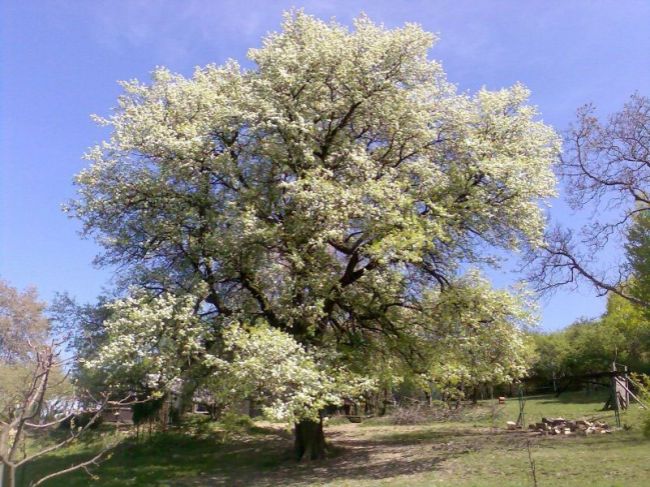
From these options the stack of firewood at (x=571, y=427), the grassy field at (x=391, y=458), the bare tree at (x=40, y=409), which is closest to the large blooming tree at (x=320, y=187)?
the grassy field at (x=391, y=458)

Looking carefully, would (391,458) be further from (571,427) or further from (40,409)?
(40,409)

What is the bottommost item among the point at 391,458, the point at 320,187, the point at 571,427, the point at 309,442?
the point at 391,458

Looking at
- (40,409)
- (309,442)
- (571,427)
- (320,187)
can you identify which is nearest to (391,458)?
(309,442)

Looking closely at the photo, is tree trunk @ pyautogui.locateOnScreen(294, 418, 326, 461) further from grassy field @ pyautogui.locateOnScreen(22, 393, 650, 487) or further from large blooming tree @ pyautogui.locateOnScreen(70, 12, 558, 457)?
large blooming tree @ pyautogui.locateOnScreen(70, 12, 558, 457)

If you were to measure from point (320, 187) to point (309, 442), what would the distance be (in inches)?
339

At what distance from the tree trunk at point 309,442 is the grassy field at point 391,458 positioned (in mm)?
459

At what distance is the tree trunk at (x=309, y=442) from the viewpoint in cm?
2005

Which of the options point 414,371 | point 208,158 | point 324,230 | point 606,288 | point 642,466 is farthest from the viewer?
point 606,288

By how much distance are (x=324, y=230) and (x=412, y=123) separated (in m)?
4.35

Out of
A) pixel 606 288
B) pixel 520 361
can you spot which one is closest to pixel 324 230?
pixel 520 361

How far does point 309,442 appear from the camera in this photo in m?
20.2

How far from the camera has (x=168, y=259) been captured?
19188mm

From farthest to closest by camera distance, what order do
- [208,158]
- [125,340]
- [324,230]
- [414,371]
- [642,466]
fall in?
[414,371], [208,158], [324,230], [125,340], [642,466]

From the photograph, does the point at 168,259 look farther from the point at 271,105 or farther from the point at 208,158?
the point at 271,105
